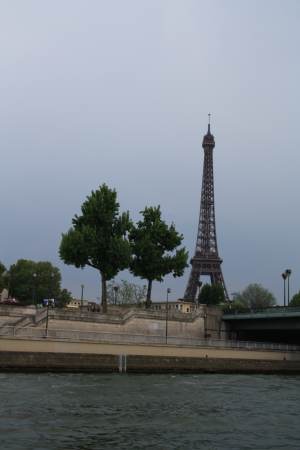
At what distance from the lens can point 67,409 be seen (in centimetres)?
2692

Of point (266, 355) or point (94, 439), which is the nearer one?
point (94, 439)

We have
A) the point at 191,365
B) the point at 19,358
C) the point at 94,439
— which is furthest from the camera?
the point at 191,365

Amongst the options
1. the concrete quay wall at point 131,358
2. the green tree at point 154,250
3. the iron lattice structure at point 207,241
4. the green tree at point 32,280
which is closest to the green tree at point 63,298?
the green tree at point 32,280

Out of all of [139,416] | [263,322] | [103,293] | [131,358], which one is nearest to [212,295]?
[263,322]

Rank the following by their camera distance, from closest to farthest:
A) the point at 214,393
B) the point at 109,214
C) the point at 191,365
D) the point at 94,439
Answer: the point at 94,439 → the point at 214,393 → the point at 191,365 → the point at 109,214

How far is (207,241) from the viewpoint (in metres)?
152

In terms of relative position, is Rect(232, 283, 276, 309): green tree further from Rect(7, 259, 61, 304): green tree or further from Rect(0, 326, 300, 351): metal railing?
Rect(0, 326, 300, 351): metal railing

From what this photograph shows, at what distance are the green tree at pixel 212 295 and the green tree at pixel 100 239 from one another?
67.4 m

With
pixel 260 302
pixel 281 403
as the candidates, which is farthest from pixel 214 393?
pixel 260 302

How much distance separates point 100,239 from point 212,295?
235ft

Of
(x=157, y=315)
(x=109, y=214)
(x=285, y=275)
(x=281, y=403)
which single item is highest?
(x=109, y=214)

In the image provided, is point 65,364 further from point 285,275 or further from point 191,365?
point 285,275

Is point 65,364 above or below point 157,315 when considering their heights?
below

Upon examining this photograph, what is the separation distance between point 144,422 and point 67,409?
12.9ft
